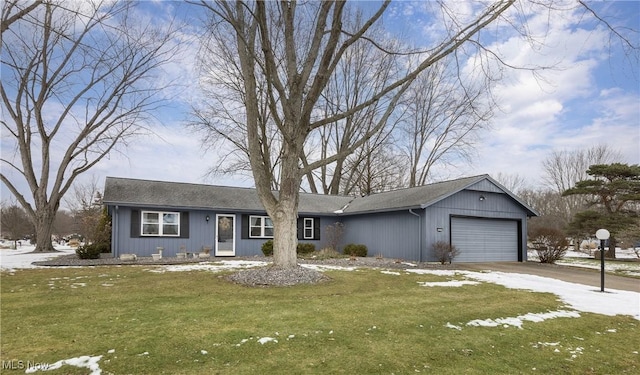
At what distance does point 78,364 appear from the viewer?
3.84 m

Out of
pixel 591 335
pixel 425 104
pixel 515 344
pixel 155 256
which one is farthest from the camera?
pixel 425 104

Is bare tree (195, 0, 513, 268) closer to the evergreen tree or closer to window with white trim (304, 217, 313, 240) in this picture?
window with white trim (304, 217, 313, 240)

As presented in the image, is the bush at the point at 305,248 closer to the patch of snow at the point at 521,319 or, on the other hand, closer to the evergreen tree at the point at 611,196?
the patch of snow at the point at 521,319

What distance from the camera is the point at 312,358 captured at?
4.18 meters

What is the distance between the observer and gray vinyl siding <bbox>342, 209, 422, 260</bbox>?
53.5ft

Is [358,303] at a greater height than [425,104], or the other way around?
[425,104]

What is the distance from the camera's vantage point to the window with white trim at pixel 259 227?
1880 centimetres

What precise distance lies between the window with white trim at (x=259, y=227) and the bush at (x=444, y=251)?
8221 mm

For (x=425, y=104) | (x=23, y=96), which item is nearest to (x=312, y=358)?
(x=23, y=96)

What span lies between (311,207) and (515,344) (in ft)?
51.7

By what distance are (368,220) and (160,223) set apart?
9.89 m

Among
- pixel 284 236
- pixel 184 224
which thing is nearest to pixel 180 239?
pixel 184 224

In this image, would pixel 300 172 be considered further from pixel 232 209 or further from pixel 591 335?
pixel 232 209

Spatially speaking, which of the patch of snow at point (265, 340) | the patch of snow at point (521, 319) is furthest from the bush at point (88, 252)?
the patch of snow at point (521, 319)
